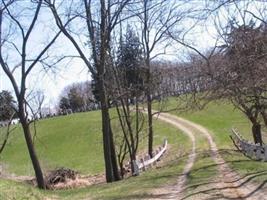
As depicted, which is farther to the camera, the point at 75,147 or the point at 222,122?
the point at 222,122

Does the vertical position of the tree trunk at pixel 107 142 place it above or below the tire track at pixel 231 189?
above

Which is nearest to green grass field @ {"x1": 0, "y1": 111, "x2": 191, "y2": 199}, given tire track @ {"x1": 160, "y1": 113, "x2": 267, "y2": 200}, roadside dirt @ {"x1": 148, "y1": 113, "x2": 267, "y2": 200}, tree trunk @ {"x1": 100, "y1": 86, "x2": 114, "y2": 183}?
roadside dirt @ {"x1": 148, "y1": 113, "x2": 267, "y2": 200}

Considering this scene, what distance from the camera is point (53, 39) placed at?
28172mm

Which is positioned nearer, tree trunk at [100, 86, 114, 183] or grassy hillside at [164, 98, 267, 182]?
tree trunk at [100, 86, 114, 183]

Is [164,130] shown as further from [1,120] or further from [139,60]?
[1,120]

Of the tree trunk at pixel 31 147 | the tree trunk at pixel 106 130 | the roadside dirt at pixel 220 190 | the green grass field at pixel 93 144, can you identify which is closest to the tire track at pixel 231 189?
the roadside dirt at pixel 220 190

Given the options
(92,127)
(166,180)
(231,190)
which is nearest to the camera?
(231,190)

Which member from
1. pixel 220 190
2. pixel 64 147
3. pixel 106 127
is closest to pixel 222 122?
pixel 64 147

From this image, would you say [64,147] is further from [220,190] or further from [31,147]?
[220,190]

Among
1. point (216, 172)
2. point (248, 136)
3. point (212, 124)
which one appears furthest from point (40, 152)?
point (216, 172)

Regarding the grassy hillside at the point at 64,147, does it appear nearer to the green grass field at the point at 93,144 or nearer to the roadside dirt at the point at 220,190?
the green grass field at the point at 93,144

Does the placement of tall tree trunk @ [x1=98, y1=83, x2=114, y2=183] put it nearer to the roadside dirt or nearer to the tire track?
the roadside dirt

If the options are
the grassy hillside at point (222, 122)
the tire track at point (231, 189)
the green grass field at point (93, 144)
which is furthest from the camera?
the grassy hillside at point (222, 122)

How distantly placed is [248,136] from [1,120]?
5982 centimetres
